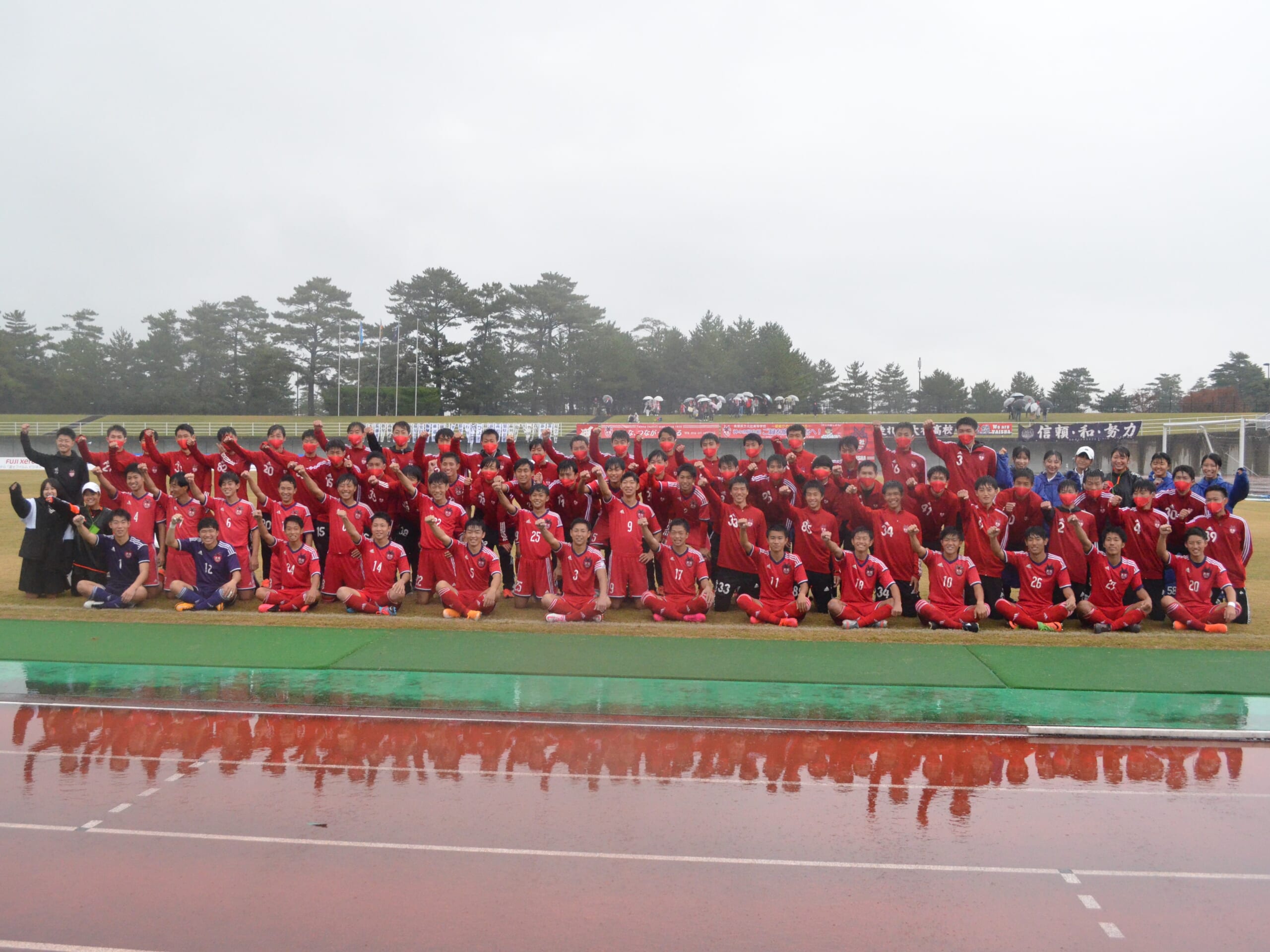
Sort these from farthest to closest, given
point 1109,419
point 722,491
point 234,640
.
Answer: point 1109,419
point 722,491
point 234,640

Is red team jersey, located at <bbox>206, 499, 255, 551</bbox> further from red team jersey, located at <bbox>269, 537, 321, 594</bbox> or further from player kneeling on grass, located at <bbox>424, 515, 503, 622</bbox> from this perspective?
player kneeling on grass, located at <bbox>424, 515, 503, 622</bbox>

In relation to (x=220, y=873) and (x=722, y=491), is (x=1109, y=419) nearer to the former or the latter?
(x=722, y=491)

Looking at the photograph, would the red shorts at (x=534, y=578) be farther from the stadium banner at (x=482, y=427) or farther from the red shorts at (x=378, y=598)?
the stadium banner at (x=482, y=427)

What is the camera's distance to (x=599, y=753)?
627 cm

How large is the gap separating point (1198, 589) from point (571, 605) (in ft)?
23.1

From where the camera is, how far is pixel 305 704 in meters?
7.38

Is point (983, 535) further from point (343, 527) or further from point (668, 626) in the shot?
point (343, 527)

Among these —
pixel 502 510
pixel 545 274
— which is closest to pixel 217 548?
pixel 502 510

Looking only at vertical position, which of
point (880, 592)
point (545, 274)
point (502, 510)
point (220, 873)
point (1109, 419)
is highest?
point (545, 274)

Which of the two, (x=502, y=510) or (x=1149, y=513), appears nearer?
(x=1149, y=513)

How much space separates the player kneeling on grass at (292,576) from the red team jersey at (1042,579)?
26.7 ft

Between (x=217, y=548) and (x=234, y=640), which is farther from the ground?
(x=217, y=548)

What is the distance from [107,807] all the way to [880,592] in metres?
7.64

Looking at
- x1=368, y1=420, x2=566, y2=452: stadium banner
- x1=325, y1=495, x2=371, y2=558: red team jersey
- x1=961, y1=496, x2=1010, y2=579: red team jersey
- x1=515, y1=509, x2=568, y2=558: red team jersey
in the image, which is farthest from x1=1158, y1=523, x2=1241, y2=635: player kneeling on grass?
x1=368, y1=420, x2=566, y2=452: stadium banner
